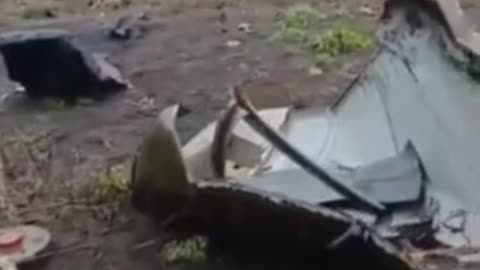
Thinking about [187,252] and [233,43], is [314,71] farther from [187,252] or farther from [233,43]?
[187,252]

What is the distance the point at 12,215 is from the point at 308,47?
2.65 meters

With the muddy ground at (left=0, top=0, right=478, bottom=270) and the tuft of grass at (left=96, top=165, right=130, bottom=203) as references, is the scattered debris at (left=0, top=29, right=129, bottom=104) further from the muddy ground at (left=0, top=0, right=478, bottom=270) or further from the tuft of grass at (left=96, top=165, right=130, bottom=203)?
the tuft of grass at (left=96, top=165, right=130, bottom=203)

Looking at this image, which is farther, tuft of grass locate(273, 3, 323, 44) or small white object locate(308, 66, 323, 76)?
tuft of grass locate(273, 3, 323, 44)

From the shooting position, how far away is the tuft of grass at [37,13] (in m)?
8.31

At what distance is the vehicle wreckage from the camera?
407 cm

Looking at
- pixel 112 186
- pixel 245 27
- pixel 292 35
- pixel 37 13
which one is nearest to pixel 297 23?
pixel 292 35

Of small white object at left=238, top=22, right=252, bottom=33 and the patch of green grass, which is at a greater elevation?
the patch of green grass

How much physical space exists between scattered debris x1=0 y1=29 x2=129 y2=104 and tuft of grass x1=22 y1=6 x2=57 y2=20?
164 centimetres

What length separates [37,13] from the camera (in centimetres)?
837

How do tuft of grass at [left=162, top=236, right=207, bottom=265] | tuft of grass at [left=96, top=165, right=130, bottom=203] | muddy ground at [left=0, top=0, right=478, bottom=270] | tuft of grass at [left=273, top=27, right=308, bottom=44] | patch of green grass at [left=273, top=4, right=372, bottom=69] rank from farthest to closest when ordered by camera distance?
tuft of grass at [left=273, top=27, right=308, bottom=44]
patch of green grass at [left=273, top=4, right=372, bottom=69]
tuft of grass at [left=96, top=165, right=130, bottom=203]
muddy ground at [left=0, top=0, right=478, bottom=270]
tuft of grass at [left=162, top=236, right=207, bottom=265]

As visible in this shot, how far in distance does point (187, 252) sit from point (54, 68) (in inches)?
86.8

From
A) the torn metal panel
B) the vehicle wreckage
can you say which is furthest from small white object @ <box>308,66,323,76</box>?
the torn metal panel

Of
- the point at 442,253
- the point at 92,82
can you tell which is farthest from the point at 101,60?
the point at 442,253

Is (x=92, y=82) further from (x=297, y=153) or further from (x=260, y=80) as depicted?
(x=297, y=153)
